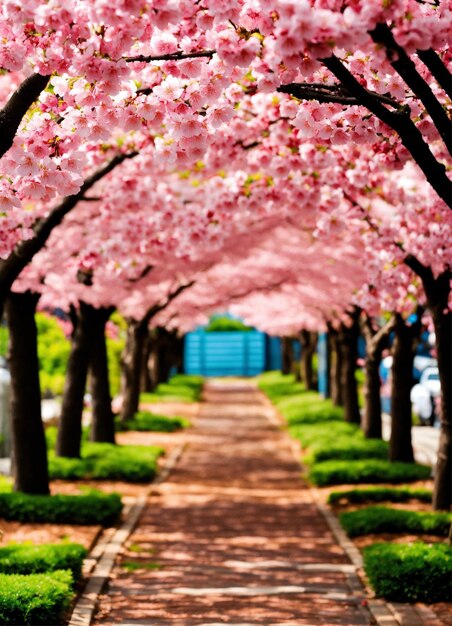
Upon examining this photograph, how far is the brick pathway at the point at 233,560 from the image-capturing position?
772 cm

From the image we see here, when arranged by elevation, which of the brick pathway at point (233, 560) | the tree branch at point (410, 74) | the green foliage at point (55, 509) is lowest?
the brick pathway at point (233, 560)

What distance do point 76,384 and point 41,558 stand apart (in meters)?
7.42

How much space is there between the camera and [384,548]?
8938 mm

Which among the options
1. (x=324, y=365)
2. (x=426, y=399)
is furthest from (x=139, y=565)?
(x=324, y=365)

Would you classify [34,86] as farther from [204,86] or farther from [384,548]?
[384,548]

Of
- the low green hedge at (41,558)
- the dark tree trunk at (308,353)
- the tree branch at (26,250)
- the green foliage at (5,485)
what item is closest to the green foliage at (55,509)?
the green foliage at (5,485)

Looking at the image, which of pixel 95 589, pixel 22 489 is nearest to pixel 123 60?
pixel 95 589

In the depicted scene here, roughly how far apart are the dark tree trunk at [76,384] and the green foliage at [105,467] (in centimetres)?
33

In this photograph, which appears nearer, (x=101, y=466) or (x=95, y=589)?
(x=95, y=589)

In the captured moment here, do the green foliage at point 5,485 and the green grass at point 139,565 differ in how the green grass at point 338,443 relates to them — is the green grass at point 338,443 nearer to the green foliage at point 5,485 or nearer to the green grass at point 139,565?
the green foliage at point 5,485

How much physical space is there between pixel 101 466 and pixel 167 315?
1604 cm

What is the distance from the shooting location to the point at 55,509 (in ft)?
36.7

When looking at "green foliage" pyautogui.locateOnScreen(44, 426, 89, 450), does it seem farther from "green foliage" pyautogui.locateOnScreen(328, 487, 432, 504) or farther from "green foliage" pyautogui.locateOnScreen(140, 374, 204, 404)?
"green foliage" pyautogui.locateOnScreen(140, 374, 204, 404)

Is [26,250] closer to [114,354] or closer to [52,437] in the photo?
[52,437]
